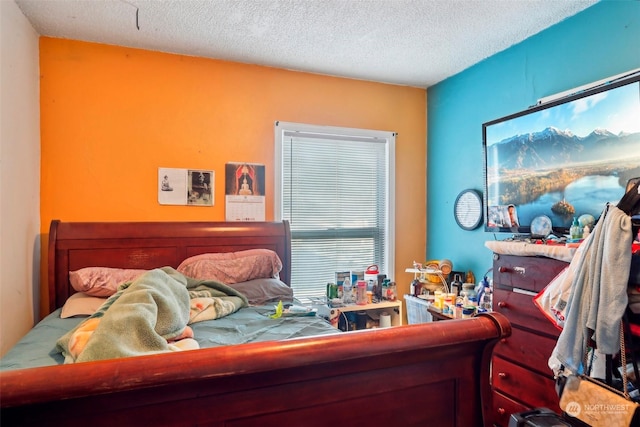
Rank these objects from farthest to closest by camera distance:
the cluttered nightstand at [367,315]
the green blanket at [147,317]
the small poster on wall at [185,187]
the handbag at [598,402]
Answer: the cluttered nightstand at [367,315]
the small poster on wall at [185,187]
the handbag at [598,402]
the green blanket at [147,317]

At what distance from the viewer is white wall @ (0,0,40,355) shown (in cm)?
194

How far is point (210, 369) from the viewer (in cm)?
78

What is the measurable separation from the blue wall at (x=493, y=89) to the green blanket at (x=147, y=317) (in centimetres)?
200

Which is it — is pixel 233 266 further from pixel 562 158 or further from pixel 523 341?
pixel 562 158

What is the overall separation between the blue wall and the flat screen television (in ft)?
0.79

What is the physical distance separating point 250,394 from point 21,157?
219 cm

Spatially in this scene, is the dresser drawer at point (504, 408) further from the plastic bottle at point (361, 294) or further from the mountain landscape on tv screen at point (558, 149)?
the mountain landscape on tv screen at point (558, 149)

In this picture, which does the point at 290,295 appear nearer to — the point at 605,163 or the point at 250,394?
the point at 250,394

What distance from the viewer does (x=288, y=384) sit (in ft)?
2.97

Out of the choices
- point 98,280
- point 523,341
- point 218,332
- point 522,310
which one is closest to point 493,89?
point 522,310

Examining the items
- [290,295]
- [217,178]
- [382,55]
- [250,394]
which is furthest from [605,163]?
[217,178]

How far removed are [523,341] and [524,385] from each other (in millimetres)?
230

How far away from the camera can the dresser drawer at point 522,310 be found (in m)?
1.81

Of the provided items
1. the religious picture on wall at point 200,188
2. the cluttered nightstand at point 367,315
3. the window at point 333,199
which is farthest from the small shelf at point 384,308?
the religious picture on wall at point 200,188
